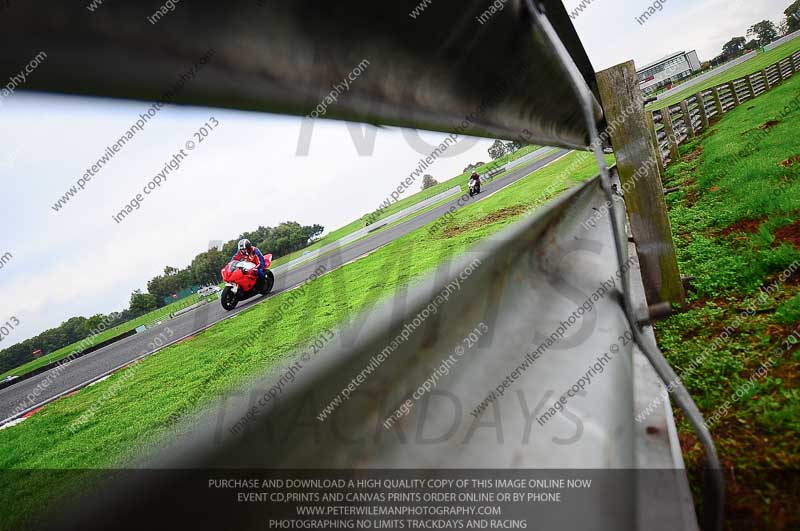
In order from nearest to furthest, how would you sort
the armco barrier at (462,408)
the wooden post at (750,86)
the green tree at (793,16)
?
the armco barrier at (462,408) < the wooden post at (750,86) < the green tree at (793,16)

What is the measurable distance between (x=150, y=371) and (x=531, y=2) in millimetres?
8030

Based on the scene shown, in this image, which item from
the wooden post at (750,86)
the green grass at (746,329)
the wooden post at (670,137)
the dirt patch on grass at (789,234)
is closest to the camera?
the green grass at (746,329)

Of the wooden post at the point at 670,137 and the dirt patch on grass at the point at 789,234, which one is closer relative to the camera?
the dirt patch on grass at the point at 789,234

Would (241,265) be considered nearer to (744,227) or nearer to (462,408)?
(744,227)

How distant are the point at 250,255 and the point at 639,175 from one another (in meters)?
8.35

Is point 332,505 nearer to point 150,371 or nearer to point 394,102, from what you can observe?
point 394,102

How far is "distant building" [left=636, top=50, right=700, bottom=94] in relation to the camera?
48500 millimetres

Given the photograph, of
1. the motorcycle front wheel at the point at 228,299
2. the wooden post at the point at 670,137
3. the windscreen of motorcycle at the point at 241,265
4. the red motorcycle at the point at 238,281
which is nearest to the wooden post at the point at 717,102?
the wooden post at the point at 670,137

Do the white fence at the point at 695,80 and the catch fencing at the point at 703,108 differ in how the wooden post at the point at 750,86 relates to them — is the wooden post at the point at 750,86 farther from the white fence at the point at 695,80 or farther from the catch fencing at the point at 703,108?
the white fence at the point at 695,80

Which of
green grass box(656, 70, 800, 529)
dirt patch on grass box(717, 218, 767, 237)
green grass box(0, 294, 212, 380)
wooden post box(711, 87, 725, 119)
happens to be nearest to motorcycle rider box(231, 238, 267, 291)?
green grass box(656, 70, 800, 529)

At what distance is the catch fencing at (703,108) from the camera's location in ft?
32.2

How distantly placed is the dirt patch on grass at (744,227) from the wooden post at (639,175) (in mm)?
1942

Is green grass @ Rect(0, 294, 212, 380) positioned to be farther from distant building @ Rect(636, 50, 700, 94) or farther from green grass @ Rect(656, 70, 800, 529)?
distant building @ Rect(636, 50, 700, 94)

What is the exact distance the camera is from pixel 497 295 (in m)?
0.83
